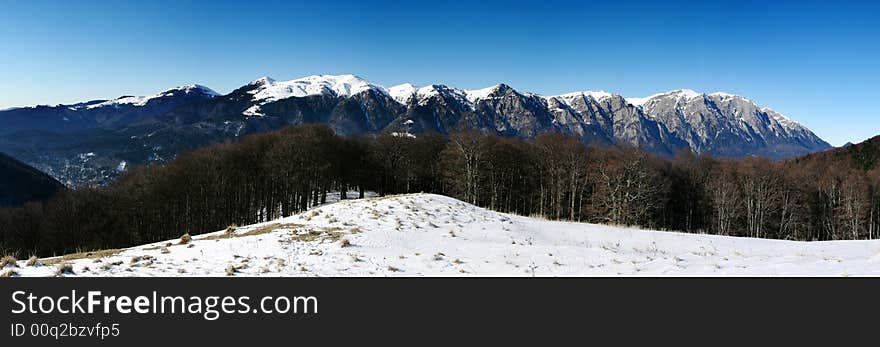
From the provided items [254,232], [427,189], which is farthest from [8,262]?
[427,189]

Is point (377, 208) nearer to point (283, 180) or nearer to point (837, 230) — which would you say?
point (283, 180)

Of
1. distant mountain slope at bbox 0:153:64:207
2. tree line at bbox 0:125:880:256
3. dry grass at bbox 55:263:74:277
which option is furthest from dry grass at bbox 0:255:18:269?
distant mountain slope at bbox 0:153:64:207

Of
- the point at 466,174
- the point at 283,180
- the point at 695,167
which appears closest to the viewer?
the point at 466,174

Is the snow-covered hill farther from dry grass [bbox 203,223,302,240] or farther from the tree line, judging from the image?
the tree line

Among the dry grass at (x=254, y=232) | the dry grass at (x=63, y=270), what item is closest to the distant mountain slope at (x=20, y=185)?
the dry grass at (x=254, y=232)

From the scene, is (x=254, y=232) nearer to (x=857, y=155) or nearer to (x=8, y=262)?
(x=8, y=262)
